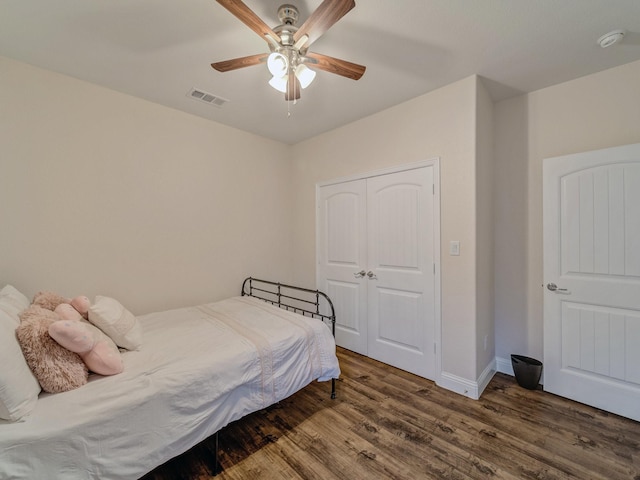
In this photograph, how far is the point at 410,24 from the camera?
5.53ft

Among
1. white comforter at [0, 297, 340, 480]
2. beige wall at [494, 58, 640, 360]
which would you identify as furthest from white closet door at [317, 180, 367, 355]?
beige wall at [494, 58, 640, 360]

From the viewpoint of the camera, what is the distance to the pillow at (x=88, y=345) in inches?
49.9

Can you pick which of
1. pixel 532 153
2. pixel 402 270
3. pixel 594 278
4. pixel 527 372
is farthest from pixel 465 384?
pixel 532 153

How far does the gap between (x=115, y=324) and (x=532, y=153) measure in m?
3.66

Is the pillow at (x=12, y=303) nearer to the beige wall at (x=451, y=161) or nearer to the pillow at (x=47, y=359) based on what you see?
the pillow at (x=47, y=359)

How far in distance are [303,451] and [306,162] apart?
3139mm

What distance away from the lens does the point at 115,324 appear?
170 cm

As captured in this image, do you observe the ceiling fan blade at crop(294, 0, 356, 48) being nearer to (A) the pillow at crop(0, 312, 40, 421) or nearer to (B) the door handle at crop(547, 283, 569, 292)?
(A) the pillow at crop(0, 312, 40, 421)

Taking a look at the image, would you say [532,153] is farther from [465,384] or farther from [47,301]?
[47,301]

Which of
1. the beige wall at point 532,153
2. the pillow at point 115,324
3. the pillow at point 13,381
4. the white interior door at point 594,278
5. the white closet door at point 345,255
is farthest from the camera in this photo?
the white closet door at point 345,255

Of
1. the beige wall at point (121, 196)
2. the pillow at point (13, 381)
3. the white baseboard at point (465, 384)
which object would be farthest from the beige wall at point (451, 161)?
the pillow at point (13, 381)

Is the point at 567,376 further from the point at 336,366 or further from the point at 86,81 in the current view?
the point at 86,81

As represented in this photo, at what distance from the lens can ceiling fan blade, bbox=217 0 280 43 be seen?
4.00 feet

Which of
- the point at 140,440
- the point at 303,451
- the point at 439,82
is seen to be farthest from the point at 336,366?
the point at 439,82
